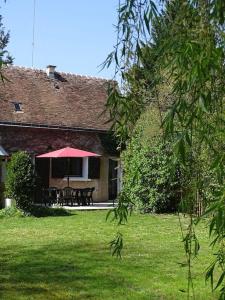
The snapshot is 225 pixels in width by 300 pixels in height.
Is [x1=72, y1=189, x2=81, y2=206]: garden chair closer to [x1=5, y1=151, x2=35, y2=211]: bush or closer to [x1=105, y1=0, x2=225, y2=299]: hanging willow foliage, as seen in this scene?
[x1=5, y1=151, x2=35, y2=211]: bush

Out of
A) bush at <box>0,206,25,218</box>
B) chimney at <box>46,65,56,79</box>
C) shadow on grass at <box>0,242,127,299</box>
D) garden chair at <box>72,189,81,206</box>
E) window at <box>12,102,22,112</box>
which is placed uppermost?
chimney at <box>46,65,56,79</box>

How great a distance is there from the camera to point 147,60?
12.6ft

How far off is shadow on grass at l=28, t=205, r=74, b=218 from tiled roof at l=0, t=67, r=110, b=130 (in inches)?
236

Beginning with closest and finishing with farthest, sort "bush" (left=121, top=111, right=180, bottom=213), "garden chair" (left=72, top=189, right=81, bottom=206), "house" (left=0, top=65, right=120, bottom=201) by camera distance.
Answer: "bush" (left=121, top=111, right=180, bottom=213)
"garden chair" (left=72, top=189, right=81, bottom=206)
"house" (left=0, top=65, right=120, bottom=201)

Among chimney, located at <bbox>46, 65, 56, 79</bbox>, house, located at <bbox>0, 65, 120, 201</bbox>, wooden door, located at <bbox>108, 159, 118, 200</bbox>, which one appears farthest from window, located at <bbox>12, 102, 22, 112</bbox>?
wooden door, located at <bbox>108, 159, 118, 200</bbox>

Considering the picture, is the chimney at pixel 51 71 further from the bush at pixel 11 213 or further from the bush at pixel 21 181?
the bush at pixel 11 213

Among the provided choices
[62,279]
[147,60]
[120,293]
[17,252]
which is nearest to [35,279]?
[62,279]

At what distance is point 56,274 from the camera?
9.38 m

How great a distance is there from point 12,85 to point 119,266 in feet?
62.8

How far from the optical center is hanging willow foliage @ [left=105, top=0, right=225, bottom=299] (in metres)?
2.86

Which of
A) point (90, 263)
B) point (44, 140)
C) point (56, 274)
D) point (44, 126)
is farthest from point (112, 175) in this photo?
point (56, 274)

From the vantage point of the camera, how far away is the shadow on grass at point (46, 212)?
64.7ft

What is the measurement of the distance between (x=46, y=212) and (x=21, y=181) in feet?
5.74

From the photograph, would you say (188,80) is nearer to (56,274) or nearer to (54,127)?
(56,274)
